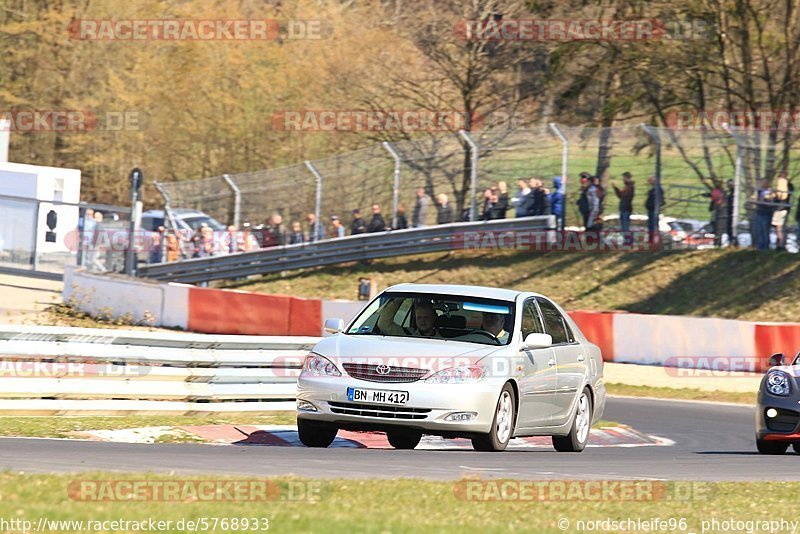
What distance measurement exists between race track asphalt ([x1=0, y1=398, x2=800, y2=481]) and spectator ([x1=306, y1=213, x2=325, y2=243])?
20.1 metres

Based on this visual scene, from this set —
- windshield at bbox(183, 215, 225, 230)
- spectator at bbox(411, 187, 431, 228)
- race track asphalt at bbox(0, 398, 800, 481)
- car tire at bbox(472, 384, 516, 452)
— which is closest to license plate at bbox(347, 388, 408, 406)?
race track asphalt at bbox(0, 398, 800, 481)

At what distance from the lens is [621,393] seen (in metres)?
20.7

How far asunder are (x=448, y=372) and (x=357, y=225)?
70.7ft

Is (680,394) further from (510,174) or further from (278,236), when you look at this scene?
(278,236)

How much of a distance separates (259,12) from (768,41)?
81.1 ft

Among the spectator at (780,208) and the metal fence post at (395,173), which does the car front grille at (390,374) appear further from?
the metal fence post at (395,173)

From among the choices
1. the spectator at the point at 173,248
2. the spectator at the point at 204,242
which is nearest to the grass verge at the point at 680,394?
the spectator at the point at 204,242

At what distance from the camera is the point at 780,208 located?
88.5 feet

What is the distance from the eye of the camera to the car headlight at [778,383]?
1196 cm

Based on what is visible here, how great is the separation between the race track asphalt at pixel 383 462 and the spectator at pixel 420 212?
1870 cm

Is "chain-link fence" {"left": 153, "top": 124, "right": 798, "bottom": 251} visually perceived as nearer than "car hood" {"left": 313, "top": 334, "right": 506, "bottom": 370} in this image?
No

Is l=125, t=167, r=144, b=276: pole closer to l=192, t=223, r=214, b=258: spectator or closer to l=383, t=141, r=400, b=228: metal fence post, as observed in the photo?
l=192, t=223, r=214, b=258: spectator

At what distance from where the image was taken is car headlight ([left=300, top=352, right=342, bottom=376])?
10.5 m

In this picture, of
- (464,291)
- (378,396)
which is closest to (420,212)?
(464,291)
